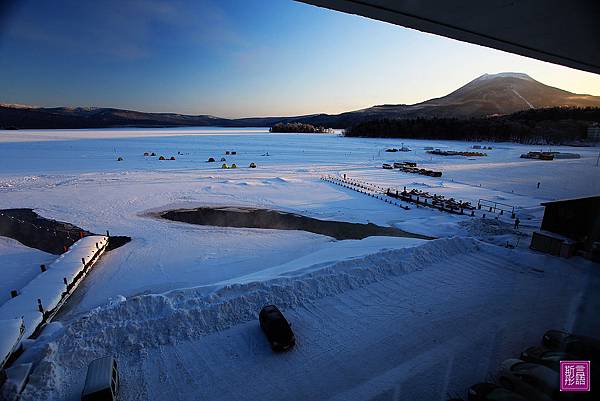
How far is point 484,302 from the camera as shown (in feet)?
29.7

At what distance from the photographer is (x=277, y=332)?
7.23 meters

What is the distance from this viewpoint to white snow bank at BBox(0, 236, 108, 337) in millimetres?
8688

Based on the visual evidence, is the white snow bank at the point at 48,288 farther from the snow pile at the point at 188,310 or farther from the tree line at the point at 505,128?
the tree line at the point at 505,128

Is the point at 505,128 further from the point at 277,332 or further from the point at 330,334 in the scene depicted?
the point at 277,332

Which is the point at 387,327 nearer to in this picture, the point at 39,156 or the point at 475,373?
the point at 475,373

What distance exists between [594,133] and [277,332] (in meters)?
110

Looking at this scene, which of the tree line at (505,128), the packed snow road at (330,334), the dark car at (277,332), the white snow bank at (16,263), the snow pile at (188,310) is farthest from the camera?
the tree line at (505,128)

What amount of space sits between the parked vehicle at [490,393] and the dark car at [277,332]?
12.8ft

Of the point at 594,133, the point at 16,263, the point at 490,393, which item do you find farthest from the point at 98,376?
the point at 594,133

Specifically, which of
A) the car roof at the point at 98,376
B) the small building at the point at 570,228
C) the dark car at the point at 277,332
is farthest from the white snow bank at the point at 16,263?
the small building at the point at 570,228

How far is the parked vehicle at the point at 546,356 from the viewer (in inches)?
240

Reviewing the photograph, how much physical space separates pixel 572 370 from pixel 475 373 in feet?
5.75

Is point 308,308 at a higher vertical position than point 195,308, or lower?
lower

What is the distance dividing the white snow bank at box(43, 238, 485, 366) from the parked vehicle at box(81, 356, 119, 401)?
1098 millimetres
